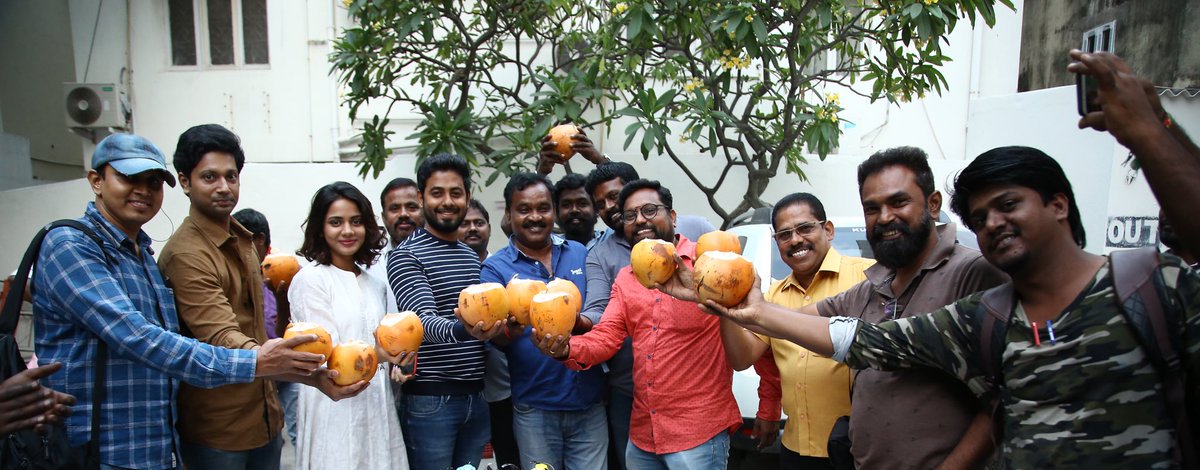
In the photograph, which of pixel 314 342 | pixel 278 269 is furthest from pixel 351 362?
pixel 278 269

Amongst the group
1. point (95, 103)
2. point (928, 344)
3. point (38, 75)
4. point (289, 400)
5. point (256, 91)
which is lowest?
point (289, 400)

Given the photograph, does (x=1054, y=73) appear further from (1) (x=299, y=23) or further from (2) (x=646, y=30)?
(1) (x=299, y=23)

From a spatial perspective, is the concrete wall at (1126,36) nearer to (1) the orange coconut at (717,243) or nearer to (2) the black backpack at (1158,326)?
(1) the orange coconut at (717,243)

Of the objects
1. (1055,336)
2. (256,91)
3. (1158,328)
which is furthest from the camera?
(256,91)

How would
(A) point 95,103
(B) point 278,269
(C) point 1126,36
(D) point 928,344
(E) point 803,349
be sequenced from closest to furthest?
(D) point 928,344
(E) point 803,349
(B) point 278,269
(A) point 95,103
(C) point 1126,36

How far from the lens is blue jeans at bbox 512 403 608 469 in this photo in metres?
3.11

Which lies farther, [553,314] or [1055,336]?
[553,314]

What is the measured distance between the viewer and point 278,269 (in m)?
3.68

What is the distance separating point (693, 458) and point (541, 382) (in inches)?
29.5

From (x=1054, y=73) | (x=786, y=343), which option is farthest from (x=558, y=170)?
(x=1054, y=73)

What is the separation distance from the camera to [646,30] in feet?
18.4

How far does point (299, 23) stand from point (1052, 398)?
30.7ft

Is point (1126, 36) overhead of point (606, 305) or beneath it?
overhead

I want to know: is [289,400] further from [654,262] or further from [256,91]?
[256,91]
